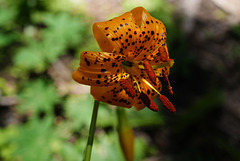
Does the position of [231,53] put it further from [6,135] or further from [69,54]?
[6,135]

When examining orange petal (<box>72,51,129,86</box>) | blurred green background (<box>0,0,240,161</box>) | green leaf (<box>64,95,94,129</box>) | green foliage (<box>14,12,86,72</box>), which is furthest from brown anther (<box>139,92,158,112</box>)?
green foliage (<box>14,12,86,72</box>)

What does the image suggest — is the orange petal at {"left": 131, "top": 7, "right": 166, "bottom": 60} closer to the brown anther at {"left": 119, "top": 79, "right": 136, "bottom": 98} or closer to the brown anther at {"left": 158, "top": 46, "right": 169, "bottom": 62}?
the brown anther at {"left": 158, "top": 46, "right": 169, "bottom": 62}

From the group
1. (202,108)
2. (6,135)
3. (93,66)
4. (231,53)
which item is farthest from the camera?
(231,53)

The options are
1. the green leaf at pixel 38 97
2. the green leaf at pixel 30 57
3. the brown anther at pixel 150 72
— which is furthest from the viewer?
the green leaf at pixel 30 57

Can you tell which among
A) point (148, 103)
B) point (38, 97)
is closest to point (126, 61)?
point (148, 103)

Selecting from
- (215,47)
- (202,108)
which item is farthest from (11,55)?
(215,47)

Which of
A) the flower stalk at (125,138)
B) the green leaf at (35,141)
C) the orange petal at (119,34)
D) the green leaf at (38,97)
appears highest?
the orange petal at (119,34)

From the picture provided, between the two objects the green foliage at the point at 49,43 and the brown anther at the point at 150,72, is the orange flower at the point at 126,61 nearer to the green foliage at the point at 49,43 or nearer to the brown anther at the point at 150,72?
the brown anther at the point at 150,72

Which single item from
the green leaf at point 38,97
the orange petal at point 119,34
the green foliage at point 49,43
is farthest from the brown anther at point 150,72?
the green foliage at point 49,43
